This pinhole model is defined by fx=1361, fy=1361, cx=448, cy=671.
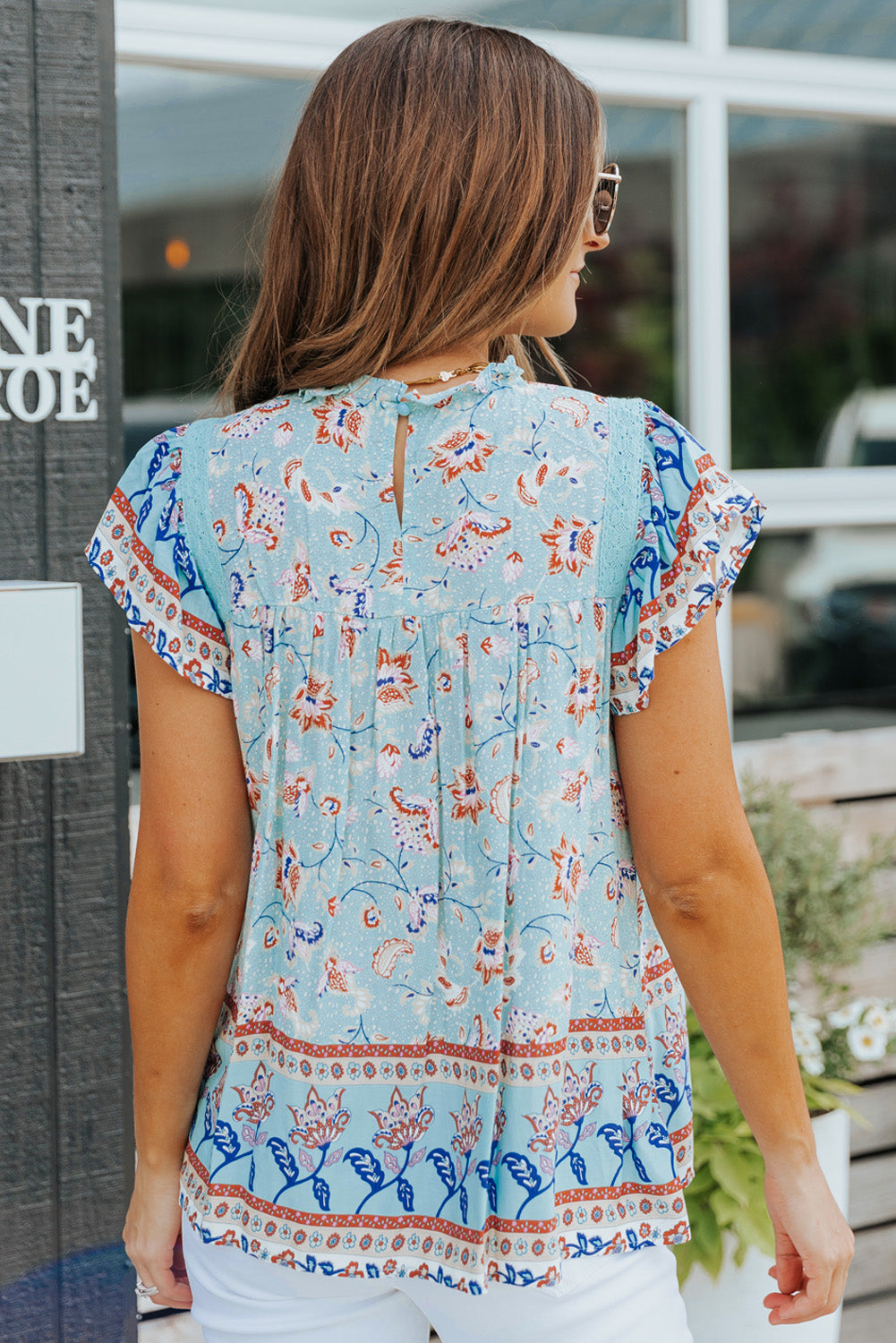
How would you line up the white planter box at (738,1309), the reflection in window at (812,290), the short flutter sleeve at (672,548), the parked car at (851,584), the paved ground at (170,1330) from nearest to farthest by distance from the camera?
the short flutter sleeve at (672,548), the white planter box at (738,1309), the paved ground at (170,1330), the reflection in window at (812,290), the parked car at (851,584)

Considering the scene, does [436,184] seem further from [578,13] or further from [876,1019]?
[876,1019]

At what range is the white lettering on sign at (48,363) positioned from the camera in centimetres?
161

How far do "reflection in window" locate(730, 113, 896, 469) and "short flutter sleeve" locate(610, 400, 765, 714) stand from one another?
186cm

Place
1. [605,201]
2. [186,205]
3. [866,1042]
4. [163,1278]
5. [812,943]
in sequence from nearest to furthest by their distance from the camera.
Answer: [605,201], [163,1278], [186,205], [866,1042], [812,943]

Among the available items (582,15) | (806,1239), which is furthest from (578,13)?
(806,1239)

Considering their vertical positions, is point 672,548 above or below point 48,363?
below

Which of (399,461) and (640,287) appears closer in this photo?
(399,461)

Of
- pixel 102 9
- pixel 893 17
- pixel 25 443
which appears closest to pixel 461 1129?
pixel 25 443

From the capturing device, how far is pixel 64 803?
5.54ft

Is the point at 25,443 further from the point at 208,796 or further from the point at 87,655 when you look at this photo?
the point at 208,796

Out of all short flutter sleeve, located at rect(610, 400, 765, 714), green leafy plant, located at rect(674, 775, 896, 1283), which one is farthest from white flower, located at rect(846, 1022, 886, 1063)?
short flutter sleeve, located at rect(610, 400, 765, 714)

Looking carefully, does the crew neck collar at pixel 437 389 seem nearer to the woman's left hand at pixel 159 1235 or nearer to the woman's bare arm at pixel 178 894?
A: the woman's bare arm at pixel 178 894

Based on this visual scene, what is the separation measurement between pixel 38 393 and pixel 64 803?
501mm

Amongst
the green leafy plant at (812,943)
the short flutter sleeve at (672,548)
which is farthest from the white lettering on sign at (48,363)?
the green leafy plant at (812,943)
